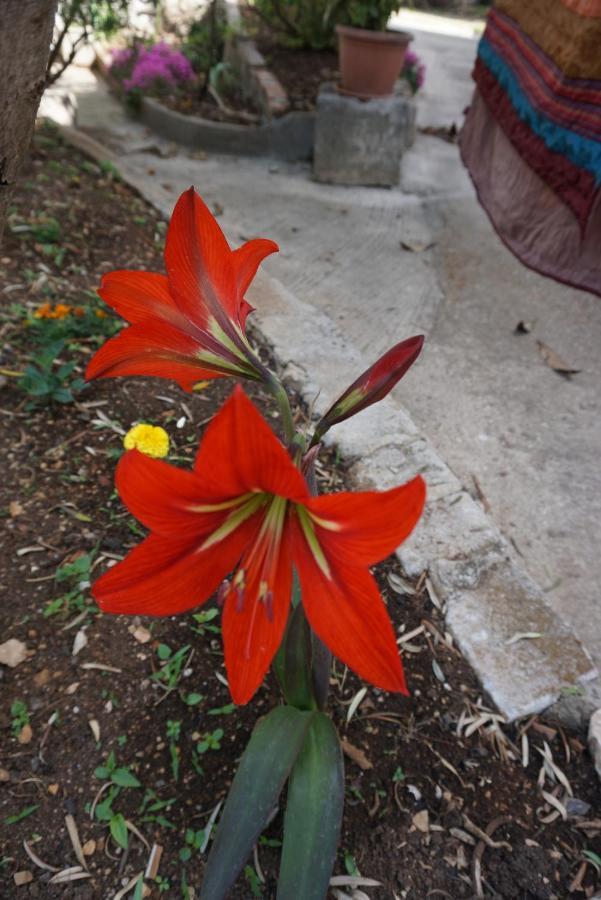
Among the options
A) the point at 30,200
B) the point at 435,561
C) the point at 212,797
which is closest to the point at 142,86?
the point at 30,200

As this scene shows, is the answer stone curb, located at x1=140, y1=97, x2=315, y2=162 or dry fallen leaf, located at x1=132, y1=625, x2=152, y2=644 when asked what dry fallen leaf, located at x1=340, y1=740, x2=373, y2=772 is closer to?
dry fallen leaf, located at x1=132, y1=625, x2=152, y2=644

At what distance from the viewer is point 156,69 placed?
531cm

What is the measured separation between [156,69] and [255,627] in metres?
5.46

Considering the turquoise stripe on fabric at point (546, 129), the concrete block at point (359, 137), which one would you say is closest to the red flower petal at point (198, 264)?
the turquoise stripe on fabric at point (546, 129)

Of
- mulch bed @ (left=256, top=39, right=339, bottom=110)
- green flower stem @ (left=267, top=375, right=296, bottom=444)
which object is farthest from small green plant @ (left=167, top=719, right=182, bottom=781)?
mulch bed @ (left=256, top=39, right=339, bottom=110)

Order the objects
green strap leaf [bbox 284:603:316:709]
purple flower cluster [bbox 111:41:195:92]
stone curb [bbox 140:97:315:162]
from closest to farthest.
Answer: green strap leaf [bbox 284:603:316:709], stone curb [bbox 140:97:315:162], purple flower cluster [bbox 111:41:195:92]

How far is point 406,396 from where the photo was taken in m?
2.63

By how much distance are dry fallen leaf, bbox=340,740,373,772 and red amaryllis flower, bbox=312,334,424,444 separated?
737 millimetres

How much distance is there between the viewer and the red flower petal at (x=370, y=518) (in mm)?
695

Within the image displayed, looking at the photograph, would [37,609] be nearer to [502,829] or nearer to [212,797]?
[212,797]

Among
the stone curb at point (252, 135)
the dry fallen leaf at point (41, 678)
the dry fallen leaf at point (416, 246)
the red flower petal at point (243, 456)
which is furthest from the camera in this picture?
the stone curb at point (252, 135)

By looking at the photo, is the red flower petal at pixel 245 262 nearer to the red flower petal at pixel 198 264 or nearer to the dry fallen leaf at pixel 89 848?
the red flower petal at pixel 198 264

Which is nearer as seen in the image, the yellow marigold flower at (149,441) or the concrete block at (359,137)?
Answer: the yellow marigold flower at (149,441)

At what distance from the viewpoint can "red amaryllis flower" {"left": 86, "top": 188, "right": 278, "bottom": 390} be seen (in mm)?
958
